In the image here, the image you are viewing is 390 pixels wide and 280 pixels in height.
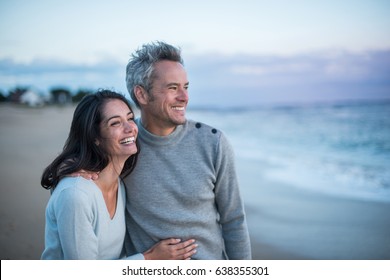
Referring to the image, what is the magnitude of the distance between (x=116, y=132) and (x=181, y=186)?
0.46 m

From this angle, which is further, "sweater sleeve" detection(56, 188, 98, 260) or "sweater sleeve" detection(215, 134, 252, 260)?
"sweater sleeve" detection(215, 134, 252, 260)

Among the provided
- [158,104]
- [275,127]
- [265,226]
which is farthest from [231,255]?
[275,127]

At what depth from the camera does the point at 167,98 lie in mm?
2311

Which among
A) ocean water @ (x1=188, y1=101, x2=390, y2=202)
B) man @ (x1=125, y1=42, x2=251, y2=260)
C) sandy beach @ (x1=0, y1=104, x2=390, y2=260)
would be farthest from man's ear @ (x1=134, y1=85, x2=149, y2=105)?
ocean water @ (x1=188, y1=101, x2=390, y2=202)

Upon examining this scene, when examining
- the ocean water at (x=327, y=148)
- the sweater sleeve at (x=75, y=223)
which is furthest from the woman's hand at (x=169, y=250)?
the ocean water at (x=327, y=148)

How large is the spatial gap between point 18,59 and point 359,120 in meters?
12.4

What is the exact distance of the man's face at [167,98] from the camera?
7.53ft

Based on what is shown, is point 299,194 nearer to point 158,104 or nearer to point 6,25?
point 158,104

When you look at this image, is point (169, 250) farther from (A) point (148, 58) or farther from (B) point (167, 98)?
(A) point (148, 58)

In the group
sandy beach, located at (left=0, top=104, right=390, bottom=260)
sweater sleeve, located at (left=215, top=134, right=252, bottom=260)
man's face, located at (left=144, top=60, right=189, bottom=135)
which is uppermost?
man's face, located at (left=144, top=60, right=189, bottom=135)

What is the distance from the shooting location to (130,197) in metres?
2.28

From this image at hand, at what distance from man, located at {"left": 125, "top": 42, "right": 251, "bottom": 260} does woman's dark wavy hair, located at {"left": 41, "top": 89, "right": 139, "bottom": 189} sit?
0.89 feet

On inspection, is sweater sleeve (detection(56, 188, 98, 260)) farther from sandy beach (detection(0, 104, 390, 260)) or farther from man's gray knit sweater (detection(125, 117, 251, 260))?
sandy beach (detection(0, 104, 390, 260))

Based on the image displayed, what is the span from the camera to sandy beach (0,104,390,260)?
3633 millimetres
